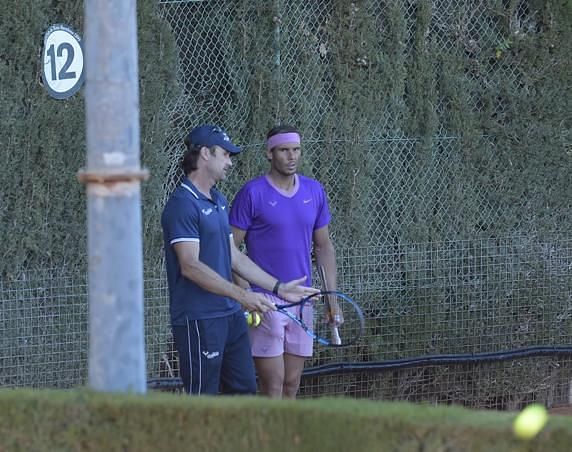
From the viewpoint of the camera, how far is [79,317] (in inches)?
314

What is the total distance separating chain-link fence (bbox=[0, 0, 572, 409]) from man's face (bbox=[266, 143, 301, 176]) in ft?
4.12

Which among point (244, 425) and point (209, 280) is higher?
point (209, 280)

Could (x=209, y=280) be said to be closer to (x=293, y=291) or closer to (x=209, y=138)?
(x=293, y=291)

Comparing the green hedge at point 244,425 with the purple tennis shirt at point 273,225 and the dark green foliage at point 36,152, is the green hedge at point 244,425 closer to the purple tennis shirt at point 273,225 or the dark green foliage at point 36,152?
the purple tennis shirt at point 273,225

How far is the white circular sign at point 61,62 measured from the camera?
771cm

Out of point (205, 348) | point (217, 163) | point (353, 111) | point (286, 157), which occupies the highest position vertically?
point (353, 111)

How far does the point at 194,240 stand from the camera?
20.9 ft

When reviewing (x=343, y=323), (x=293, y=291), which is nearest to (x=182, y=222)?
(x=293, y=291)

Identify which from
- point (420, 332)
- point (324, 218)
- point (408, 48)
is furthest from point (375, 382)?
point (408, 48)

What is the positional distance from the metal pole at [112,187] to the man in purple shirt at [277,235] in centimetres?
317

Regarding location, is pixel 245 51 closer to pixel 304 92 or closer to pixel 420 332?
pixel 304 92

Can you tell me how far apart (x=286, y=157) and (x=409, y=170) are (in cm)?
212

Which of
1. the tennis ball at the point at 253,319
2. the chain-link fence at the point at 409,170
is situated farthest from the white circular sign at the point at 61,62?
the tennis ball at the point at 253,319

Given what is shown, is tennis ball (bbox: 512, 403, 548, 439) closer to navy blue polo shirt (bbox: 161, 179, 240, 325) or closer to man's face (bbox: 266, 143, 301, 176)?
navy blue polo shirt (bbox: 161, 179, 240, 325)
